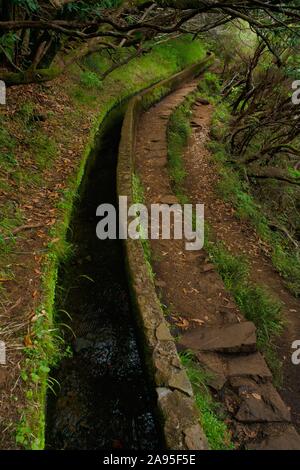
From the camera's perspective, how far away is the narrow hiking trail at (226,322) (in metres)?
3.81

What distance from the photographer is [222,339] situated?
15.0ft

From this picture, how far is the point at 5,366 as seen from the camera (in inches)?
136

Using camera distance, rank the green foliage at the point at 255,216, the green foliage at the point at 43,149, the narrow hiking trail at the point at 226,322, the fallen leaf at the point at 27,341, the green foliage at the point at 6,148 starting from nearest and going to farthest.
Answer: the fallen leaf at the point at 27,341, the narrow hiking trail at the point at 226,322, the green foliage at the point at 6,148, the green foliage at the point at 255,216, the green foliage at the point at 43,149

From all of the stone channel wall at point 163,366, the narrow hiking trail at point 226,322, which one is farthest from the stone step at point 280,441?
the stone channel wall at point 163,366

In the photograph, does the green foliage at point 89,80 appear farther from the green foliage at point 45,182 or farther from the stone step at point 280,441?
the stone step at point 280,441

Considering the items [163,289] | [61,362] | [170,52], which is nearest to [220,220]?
[163,289]

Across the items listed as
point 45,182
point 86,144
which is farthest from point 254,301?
point 86,144

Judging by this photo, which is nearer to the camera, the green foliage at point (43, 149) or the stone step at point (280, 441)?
the stone step at point (280, 441)

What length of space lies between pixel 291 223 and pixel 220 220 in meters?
2.96

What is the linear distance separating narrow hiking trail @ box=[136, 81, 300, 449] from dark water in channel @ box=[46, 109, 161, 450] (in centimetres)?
64

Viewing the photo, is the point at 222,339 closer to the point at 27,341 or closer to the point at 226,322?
the point at 226,322

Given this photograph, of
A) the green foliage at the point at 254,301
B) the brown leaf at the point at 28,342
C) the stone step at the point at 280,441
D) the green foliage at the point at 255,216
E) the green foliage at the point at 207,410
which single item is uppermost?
the green foliage at the point at 255,216

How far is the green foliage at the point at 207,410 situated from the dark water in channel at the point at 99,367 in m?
0.45

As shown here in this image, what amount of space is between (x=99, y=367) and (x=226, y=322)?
1706mm
